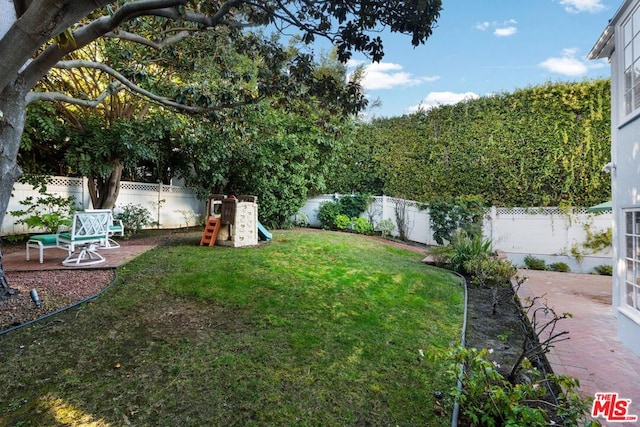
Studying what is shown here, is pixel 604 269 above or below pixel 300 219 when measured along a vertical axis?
below

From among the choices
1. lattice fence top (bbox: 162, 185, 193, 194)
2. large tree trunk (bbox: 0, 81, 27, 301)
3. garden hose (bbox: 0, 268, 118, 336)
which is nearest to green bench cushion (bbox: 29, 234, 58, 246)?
garden hose (bbox: 0, 268, 118, 336)

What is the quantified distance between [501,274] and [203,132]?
26.4 feet

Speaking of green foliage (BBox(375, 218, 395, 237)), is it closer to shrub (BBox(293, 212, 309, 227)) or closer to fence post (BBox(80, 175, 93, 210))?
shrub (BBox(293, 212, 309, 227))

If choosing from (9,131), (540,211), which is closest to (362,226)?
(540,211)

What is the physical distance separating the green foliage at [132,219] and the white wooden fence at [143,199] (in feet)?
2.67

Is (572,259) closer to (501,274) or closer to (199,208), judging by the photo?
(501,274)

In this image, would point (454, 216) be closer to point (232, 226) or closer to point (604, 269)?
point (604, 269)

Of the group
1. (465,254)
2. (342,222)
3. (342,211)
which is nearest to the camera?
(465,254)

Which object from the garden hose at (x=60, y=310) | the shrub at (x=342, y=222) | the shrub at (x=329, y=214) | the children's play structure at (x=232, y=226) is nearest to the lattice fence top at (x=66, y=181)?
the children's play structure at (x=232, y=226)

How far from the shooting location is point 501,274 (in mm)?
6891

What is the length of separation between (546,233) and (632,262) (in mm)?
5892

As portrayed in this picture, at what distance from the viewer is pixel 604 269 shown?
8.31m

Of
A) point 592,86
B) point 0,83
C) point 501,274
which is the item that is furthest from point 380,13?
point 592,86

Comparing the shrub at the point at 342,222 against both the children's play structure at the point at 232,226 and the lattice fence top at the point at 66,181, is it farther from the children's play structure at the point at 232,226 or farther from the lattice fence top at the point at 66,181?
the lattice fence top at the point at 66,181
